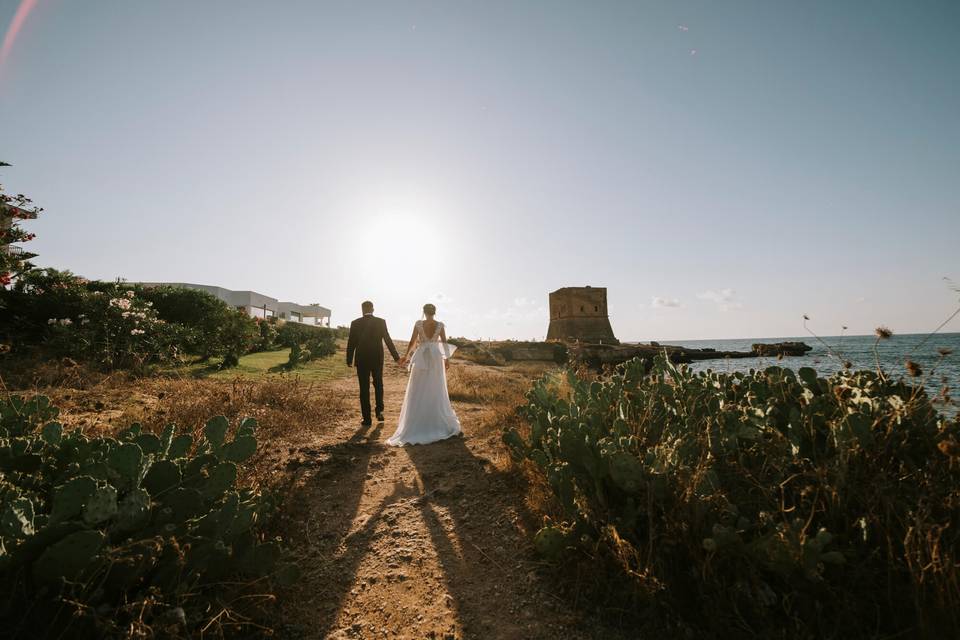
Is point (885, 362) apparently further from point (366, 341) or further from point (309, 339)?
point (309, 339)

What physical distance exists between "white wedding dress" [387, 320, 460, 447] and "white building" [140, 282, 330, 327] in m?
24.6

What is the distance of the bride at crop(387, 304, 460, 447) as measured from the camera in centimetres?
598

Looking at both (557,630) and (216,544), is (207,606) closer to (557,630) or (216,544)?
(216,544)

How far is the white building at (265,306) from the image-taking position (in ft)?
112

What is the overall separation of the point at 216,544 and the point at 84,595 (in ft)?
1.48

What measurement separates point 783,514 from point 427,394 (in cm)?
488

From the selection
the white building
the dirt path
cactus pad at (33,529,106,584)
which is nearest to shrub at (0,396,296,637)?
cactus pad at (33,529,106,584)

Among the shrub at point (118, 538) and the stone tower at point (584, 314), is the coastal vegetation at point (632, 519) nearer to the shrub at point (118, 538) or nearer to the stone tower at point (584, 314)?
the shrub at point (118, 538)

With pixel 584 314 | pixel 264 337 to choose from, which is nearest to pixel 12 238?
pixel 264 337

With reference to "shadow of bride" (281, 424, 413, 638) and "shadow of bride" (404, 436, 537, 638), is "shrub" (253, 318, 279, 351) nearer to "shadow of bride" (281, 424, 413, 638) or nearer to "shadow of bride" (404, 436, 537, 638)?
"shadow of bride" (281, 424, 413, 638)

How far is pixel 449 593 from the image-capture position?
2463 millimetres

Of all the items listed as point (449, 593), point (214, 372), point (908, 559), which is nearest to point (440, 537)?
point (449, 593)

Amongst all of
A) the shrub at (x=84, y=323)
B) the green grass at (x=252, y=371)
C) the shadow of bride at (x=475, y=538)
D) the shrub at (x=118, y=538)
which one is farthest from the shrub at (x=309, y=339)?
the shrub at (x=118, y=538)

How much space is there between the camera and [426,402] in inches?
243
